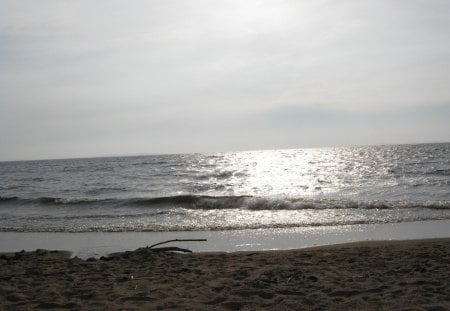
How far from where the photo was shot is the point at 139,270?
7.93 meters

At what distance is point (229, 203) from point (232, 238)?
29.8ft

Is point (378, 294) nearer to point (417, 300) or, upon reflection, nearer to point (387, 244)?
point (417, 300)

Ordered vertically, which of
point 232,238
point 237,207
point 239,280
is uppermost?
point 239,280

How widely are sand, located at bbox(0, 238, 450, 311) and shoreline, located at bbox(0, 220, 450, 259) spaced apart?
1.53 metres

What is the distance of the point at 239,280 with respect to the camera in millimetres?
6895

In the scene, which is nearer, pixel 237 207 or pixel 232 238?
pixel 232 238

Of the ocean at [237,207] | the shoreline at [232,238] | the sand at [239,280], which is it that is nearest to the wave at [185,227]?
the ocean at [237,207]

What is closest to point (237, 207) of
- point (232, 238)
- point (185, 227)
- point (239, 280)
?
point (185, 227)

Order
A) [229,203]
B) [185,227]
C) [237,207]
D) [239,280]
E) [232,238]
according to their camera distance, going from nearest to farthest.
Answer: [239,280] → [232,238] → [185,227] → [237,207] → [229,203]

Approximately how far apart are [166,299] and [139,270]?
2.09 meters

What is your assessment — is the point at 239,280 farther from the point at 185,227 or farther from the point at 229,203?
the point at 229,203

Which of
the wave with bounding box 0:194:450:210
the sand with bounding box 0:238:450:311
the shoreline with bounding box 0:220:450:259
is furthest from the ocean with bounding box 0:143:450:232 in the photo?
the sand with bounding box 0:238:450:311

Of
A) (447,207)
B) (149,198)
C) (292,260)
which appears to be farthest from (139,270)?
(149,198)

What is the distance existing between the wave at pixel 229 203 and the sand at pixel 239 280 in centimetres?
883
